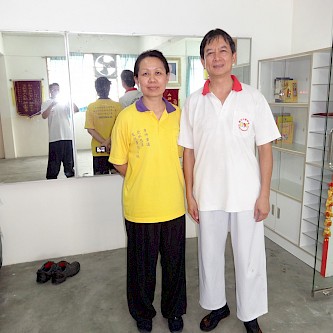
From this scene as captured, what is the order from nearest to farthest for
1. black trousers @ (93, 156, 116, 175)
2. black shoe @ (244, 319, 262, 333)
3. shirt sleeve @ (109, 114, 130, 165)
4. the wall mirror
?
shirt sleeve @ (109, 114, 130, 165)
black shoe @ (244, 319, 262, 333)
the wall mirror
black trousers @ (93, 156, 116, 175)

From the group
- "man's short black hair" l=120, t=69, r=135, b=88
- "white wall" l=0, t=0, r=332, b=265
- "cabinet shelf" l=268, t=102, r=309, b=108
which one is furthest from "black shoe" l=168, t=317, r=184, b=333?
"cabinet shelf" l=268, t=102, r=309, b=108

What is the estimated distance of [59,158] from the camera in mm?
2639

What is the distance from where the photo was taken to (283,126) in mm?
3014

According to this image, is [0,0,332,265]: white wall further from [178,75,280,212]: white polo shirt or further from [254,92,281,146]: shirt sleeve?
[254,92,281,146]: shirt sleeve

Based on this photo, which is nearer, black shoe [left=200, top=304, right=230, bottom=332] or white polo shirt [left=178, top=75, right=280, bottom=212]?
white polo shirt [left=178, top=75, right=280, bottom=212]

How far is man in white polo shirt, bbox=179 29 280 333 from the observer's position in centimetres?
161

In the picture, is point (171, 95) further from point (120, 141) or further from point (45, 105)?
point (120, 141)

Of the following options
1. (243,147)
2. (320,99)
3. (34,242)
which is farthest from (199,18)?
(34,242)

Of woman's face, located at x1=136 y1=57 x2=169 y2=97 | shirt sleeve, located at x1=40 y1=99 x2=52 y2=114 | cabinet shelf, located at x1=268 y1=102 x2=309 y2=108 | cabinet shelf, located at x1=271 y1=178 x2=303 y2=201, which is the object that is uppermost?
woman's face, located at x1=136 y1=57 x2=169 y2=97

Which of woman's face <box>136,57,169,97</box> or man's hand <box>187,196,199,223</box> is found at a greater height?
woman's face <box>136,57,169,97</box>

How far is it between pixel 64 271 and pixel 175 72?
1.83 m

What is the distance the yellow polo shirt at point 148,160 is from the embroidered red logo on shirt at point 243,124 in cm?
33

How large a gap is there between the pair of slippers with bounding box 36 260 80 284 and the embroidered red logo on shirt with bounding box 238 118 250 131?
1757 millimetres

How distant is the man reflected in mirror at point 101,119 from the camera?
2.63 m
